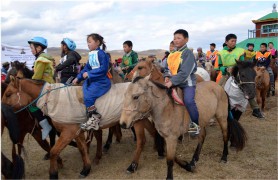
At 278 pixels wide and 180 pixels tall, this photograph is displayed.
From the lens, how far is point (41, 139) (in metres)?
4.83

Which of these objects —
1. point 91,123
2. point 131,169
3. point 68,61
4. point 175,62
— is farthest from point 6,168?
point 175,62

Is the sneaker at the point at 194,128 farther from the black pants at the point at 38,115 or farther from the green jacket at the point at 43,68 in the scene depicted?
the green jacket at the point at 43,68

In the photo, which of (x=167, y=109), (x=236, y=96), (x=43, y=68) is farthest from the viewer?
(x=236, y=96)

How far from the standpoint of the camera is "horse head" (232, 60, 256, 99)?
207 inches

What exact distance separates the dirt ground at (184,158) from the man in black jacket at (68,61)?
1578 millimetres

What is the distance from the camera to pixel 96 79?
172 inches

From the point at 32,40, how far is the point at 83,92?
5.13 ft

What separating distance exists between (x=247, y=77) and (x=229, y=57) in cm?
91

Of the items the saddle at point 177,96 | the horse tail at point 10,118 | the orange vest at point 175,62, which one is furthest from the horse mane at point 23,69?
the saddle at point 177,96

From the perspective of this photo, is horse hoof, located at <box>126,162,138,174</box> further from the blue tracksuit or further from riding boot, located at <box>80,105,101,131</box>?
the blue tracksuit

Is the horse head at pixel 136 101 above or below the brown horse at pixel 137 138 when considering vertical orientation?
above

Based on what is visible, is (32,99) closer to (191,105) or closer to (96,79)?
(96,79)

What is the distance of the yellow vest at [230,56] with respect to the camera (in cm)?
597

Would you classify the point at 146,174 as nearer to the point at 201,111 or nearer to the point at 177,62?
the point at 201,111
